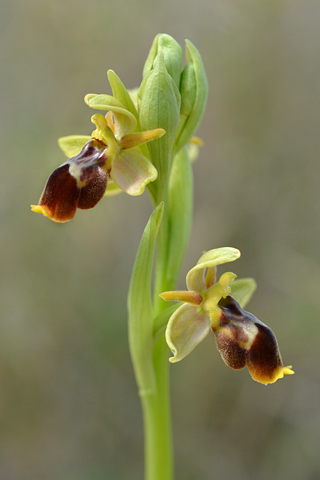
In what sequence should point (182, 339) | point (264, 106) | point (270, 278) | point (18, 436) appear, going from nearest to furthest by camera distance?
point (182, 339) < point (18, 436) < point (270, 278) < point (264, 106)

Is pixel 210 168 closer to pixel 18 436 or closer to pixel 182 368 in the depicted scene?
pixel 182 368

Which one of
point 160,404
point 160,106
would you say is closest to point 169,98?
point 160,106

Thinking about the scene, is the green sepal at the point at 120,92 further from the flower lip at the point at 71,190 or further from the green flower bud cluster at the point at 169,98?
the flower lip at the point at 71,190

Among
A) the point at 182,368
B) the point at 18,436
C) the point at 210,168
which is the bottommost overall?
the point at 18,436

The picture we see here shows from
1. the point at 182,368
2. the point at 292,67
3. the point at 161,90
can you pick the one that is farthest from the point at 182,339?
the point at 292,67

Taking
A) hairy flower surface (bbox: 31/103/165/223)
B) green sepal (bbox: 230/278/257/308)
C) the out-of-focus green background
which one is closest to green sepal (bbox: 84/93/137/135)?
hairy flower surface (bbox: 31/103/165/223)

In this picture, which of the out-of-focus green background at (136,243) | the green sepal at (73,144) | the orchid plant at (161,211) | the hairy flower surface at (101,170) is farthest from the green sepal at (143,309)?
the out-of-focus green background at (136,243)

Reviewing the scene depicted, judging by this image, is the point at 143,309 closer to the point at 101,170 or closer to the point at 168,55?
the point at 101,170
